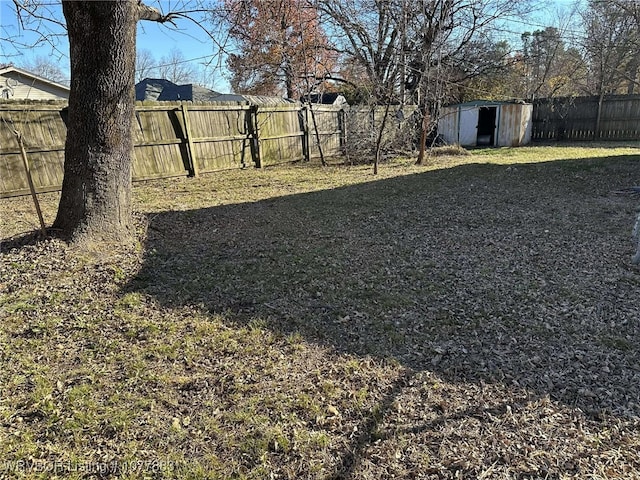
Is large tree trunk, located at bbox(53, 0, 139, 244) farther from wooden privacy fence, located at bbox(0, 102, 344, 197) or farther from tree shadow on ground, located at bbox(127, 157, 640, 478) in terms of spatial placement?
wooden privacy fence, located at bbox(0, 102, 344, 197)

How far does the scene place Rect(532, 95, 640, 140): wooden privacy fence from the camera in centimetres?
1366

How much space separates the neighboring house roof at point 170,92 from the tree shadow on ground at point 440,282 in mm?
12695

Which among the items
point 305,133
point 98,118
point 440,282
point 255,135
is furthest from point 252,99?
point 440,282

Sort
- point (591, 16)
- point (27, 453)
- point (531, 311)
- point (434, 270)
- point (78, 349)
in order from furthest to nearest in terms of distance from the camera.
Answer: point (591, 16) < point (434, 270) < point (531, 311) < point (78, 349) < point (27, 453)

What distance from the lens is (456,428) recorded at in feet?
5.72

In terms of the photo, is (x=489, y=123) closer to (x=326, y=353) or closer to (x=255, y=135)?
(x=255, y=135)

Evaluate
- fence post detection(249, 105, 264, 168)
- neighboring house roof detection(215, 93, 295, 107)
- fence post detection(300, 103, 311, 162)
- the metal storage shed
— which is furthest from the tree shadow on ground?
neighboring house roof detection(215, 93, 295, 107)

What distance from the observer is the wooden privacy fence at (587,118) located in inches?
538

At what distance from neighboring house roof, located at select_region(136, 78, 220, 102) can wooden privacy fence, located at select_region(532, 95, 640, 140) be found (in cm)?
1333

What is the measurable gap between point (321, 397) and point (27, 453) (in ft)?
4.21

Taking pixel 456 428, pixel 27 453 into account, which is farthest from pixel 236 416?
pixel 456 428

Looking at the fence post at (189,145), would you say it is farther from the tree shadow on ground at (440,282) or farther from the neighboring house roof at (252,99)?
the neighboring house roof at (252,99)

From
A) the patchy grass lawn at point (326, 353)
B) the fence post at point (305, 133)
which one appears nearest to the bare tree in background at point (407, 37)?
the fence post at point (305, 133)

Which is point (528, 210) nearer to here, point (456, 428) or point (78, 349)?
point (456, 428)
